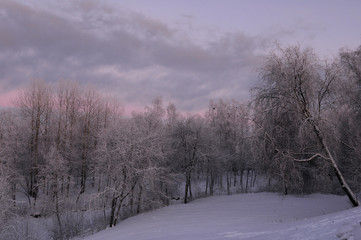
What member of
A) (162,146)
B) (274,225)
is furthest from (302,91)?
(162,146)

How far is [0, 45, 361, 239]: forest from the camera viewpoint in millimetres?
13758

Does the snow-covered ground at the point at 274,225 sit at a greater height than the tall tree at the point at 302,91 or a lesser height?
lesser

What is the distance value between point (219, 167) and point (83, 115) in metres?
20.4

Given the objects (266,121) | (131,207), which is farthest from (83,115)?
(266,121)

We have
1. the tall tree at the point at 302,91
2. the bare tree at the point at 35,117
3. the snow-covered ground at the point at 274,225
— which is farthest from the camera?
the bare tree at the point at 35,117

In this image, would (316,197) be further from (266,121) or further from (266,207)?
(266,121)

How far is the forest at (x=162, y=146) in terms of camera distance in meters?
13.8

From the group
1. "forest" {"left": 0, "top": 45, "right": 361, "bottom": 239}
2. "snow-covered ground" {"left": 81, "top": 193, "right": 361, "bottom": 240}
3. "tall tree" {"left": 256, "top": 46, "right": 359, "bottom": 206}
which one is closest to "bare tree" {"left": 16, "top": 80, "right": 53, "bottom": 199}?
"forest" {"left": 0, "top": 45, "right": 361, "bottom": 239}

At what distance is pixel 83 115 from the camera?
1527 inches

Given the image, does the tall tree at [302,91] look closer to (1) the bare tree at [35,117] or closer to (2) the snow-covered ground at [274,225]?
(2) the snow-covered ground at [274,225]

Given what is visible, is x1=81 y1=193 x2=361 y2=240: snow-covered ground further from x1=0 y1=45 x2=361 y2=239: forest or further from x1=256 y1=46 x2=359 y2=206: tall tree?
x1=256 y1=46 x2=359 y2=206: tall tree

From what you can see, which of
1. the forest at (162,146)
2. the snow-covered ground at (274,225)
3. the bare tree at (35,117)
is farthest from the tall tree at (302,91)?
the bare tree at (35,117)

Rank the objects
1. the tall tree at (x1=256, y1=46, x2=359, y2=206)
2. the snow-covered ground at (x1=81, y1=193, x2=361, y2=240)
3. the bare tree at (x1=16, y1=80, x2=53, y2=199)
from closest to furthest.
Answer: the snow-covered ground at (x1=81, y1=193, x2=361, y2=240) → the tall tree at (x1=256, y1=46, x2=359, y2=206) → the bare tree at (x1=16, y1=80, x2=53, y2=199)

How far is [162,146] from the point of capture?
89.6ft
